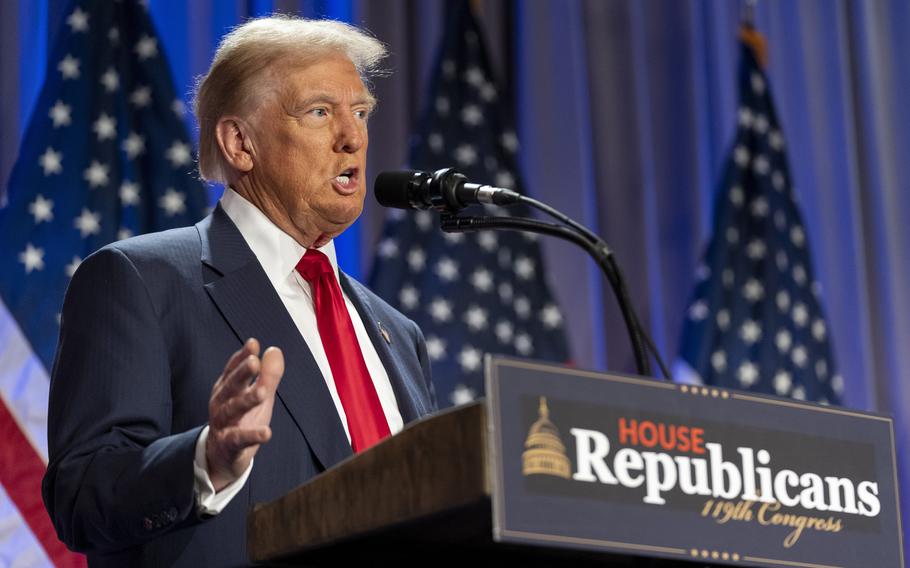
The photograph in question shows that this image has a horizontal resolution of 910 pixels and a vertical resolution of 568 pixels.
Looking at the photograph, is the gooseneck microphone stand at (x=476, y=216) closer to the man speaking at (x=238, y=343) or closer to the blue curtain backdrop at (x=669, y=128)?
the man speaking at (x=238, y=343)

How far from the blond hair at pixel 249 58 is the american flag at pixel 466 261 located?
73.0 inches

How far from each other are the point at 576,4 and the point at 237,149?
303 cm

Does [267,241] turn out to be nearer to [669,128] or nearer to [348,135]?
[348,135]

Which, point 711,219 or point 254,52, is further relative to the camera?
point 711,219

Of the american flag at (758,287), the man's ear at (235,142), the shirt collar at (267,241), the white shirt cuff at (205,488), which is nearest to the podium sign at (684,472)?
the white shirt cuff at (205,488)

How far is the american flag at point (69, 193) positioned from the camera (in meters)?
3.26

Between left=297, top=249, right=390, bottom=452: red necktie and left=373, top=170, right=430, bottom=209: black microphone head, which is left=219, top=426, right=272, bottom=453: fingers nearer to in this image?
left=297, top=249, right=390, bottom=452: red necktie

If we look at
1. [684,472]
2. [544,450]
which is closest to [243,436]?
[544,450]

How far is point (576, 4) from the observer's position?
5043 mm

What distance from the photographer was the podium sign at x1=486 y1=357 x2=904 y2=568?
1137 millimetres

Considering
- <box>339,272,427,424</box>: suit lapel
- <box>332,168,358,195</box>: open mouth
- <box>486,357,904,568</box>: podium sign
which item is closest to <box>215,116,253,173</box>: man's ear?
<box>332,168,358,195</box>: open mouth

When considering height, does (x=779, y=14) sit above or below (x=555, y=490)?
above

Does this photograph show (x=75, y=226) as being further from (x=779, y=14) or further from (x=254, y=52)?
(x=779, y=14)

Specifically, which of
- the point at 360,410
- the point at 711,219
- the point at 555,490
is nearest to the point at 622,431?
the point at 555,490
